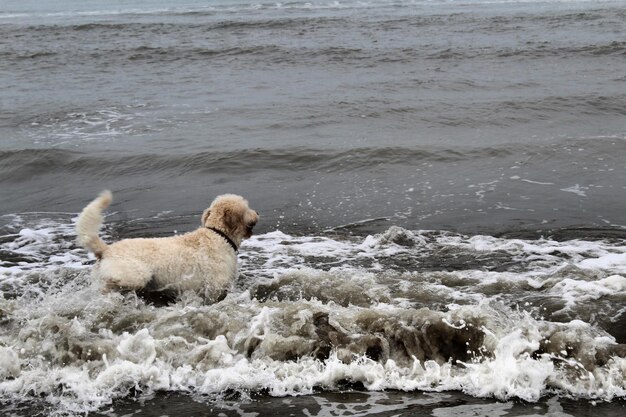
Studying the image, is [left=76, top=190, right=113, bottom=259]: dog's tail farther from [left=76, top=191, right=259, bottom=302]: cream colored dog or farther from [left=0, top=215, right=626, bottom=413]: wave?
[left=0, top=215, right=626, bottom=413]: wave

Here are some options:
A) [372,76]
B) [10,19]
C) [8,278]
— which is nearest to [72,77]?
[372,76]

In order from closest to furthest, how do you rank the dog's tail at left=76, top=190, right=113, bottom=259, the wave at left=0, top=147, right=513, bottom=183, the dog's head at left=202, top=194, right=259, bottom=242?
the dog's tail at left=76, top=190, right=113, bottom=259
the dog's head at left=202, top=194, right=259, bottom=242
the wave at left=0, top=147, right=513, bottom=183

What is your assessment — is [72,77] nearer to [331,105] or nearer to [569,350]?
[331,105]

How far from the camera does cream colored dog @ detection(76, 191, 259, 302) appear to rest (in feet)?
19.6

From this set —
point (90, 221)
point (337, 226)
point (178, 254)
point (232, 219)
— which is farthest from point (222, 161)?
point (90, 221)

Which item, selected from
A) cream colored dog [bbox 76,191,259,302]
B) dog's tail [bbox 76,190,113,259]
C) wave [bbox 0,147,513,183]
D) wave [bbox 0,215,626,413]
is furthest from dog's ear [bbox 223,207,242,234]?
wave [bbox 0,147,513,183]

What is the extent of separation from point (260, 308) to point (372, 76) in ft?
44.0

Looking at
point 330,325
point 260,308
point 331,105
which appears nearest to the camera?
point 330,325

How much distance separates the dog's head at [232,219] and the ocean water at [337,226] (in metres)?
0.55

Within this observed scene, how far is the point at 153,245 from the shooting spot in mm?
6230

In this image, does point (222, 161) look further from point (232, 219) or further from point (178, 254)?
point (178, 254)

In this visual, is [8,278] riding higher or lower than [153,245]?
lower

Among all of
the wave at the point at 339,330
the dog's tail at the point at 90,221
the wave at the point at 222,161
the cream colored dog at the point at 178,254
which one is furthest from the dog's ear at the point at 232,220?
the wave at the point at 222,161

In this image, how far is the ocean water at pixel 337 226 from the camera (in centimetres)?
487
